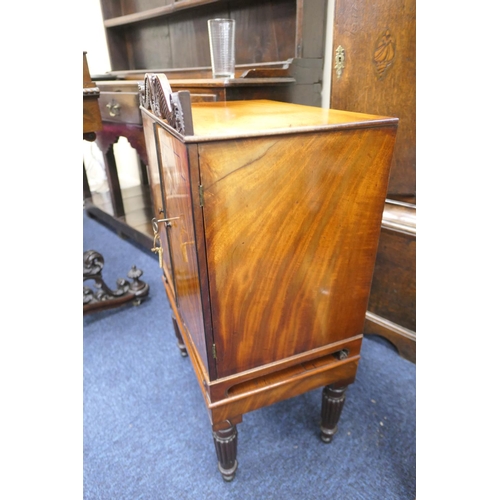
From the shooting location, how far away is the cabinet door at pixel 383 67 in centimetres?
99

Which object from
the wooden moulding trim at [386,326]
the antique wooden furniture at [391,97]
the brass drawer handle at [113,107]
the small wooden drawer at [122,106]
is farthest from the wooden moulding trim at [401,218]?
the brass drawer handle at [113,107]

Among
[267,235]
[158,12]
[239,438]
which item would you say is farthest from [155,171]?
[158,12]

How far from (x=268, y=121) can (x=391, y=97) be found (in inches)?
22.7

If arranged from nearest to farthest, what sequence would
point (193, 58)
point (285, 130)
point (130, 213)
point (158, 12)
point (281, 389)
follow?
1. point (285, 130)
2. point (281, 389)
3. point (158, 12)
4. point (193, 58)
5. point (130, 213)

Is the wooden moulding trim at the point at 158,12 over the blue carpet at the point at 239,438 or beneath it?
over

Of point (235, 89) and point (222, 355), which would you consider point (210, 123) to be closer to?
point (222, 355)

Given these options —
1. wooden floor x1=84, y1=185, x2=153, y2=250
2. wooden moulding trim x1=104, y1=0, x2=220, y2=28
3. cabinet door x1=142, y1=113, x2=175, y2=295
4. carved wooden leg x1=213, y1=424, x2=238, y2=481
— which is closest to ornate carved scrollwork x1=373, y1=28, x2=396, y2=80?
cabinet door x1=142, y1=113, x2=175, y2=295

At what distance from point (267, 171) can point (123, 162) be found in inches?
109

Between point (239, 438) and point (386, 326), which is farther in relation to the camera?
point (386, 326)

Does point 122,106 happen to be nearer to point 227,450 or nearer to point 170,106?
point 170,106

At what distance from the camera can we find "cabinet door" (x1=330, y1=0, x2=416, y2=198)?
992mm

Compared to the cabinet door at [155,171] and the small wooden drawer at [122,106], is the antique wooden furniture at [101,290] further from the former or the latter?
the cabinet door at [155,171]

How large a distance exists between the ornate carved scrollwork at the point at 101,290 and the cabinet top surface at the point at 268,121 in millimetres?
1037

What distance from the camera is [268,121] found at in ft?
2.21
